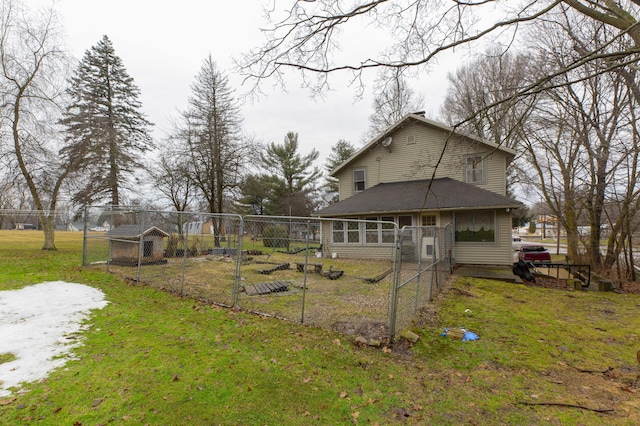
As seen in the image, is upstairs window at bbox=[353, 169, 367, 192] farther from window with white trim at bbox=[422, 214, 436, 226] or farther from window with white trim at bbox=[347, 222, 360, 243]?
window with white trim at bbox=[422, 214, 436, 226]

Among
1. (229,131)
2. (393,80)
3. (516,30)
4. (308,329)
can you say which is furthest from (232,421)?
(229,131)

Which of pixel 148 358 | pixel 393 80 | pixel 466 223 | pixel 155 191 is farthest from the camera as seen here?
pixel 155 191

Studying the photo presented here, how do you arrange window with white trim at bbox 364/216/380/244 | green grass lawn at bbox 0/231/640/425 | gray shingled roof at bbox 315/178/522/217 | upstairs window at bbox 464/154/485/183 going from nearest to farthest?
A: green grass lawn at bbox 0/231/640/425 < gray shingled roof at bbox 315/178/522/217 < upstairs window at bbox 464/154/485/183 < window with white trim at bbox 364/216/380/244

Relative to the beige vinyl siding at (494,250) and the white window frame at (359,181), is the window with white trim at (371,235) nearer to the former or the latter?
the white window frame at (359,181)

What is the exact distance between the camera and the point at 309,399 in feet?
10.0

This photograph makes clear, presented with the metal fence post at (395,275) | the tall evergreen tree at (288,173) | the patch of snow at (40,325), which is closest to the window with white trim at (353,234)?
the metal fence post at (395,275)

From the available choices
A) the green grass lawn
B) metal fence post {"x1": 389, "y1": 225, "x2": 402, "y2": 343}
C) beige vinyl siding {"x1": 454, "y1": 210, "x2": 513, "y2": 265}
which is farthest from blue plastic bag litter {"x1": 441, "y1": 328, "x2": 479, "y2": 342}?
beige vinyl siding {"x1": 454, "y1": 210, "x2": 513, "y2": 265}

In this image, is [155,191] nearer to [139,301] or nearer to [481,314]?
[139,301]

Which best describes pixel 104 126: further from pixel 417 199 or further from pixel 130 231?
pixel 417 199

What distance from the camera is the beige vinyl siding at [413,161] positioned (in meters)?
13.7

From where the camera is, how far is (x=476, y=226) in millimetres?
12641

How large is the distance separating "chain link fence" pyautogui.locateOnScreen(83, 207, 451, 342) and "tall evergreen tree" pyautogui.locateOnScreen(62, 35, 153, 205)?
796 cm

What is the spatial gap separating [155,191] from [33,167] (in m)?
8.47

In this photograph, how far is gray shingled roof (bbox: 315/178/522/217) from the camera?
1196cm
